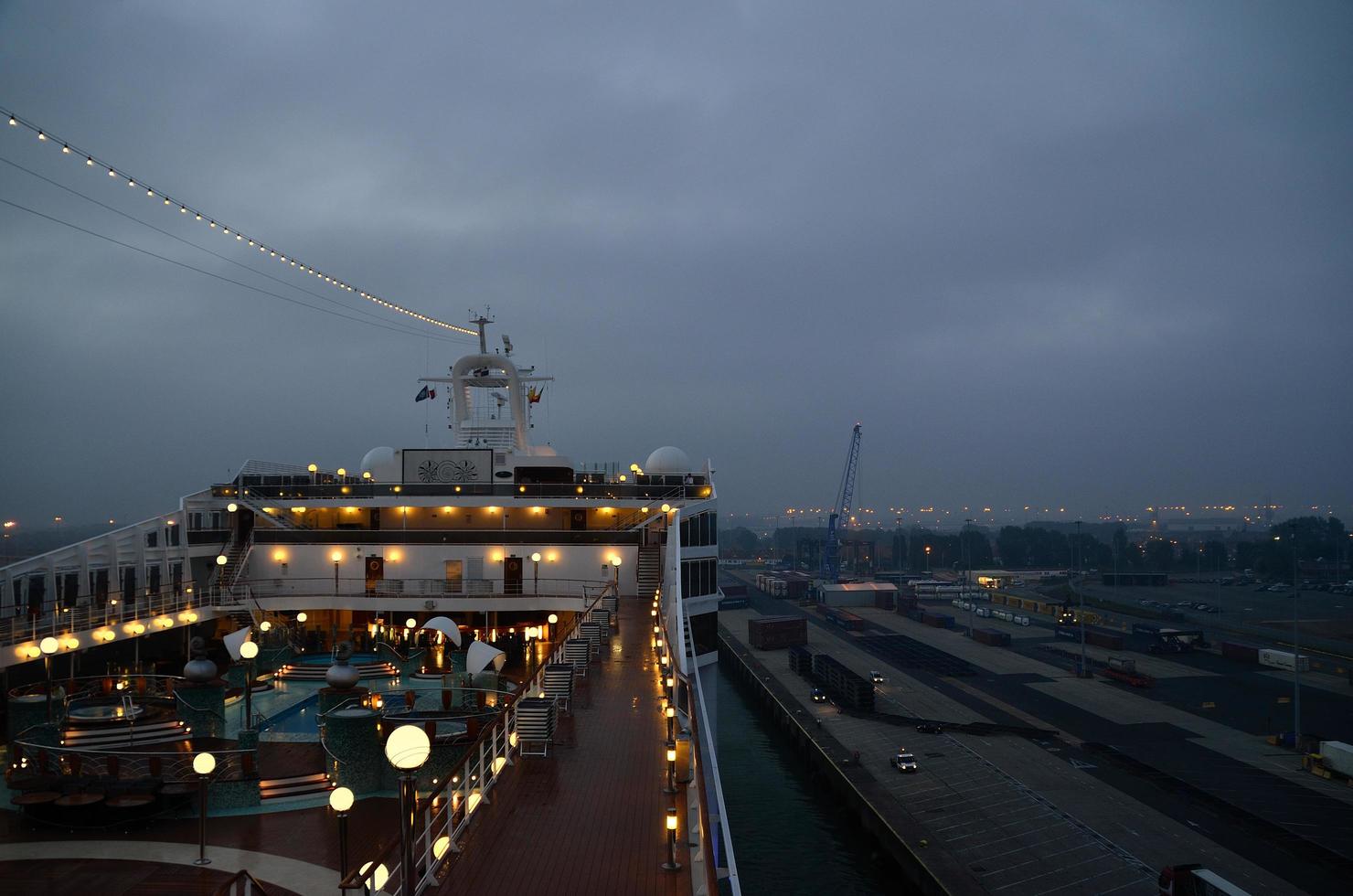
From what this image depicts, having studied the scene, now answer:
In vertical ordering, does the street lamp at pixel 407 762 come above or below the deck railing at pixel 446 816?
above

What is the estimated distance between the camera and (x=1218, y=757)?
131 feet

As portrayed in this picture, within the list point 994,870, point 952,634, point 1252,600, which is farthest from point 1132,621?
point 994,870

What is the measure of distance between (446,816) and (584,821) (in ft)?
5.86

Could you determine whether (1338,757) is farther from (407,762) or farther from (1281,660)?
(407,762)

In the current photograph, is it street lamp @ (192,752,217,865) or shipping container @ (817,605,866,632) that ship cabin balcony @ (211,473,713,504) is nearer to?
street lamp @ (192,752,217,865)

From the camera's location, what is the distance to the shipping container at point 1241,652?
6194cm

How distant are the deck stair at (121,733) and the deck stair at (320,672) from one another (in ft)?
19.0

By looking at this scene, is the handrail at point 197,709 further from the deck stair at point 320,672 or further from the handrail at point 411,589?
the handrail at point 411,589

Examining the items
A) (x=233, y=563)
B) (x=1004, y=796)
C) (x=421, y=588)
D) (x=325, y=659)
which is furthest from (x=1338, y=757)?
(x=233, y=563)

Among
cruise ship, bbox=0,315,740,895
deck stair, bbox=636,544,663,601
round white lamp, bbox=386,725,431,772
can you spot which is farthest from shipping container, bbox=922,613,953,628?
round white lamp, bbox=386,725,431,772

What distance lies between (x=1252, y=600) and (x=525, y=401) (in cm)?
10609

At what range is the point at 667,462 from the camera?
3241cm

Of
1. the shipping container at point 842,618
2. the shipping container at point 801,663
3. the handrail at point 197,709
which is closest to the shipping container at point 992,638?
the shipping container at point 842,618

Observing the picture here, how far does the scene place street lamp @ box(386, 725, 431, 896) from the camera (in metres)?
5.33
